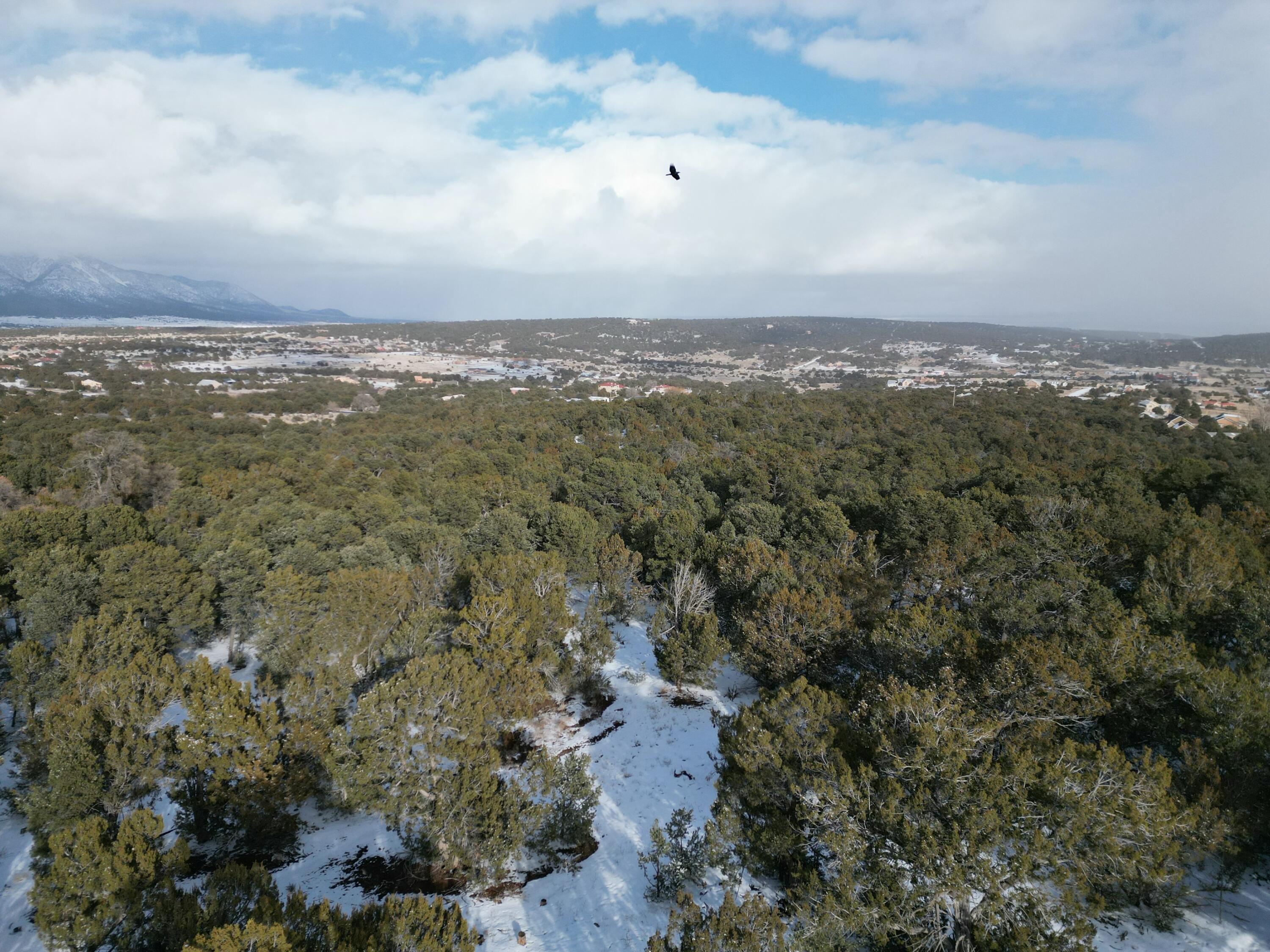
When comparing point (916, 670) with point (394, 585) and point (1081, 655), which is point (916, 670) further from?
point (394, 585)

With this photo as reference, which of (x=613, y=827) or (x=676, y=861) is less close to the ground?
(x=676, y=861)

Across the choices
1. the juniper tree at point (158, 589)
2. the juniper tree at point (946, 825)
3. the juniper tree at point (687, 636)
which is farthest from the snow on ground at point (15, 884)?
the juniper tree at point (687, 636)

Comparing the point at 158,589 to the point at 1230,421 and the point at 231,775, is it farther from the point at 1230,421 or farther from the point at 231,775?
the point at 1230,421

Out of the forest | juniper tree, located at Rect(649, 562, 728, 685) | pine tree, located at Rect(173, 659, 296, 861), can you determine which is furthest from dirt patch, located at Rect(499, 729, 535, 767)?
pine tree, located at Rect(173, 659, 296, 861)

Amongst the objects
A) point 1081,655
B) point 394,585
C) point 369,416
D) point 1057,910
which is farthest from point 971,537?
point 369,416

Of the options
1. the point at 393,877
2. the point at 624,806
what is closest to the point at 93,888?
the point at 393,877

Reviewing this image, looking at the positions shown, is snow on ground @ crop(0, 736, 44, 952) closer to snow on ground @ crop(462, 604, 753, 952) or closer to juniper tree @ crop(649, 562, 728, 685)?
snow on ground @ crop(462, 604, 753, 952)
